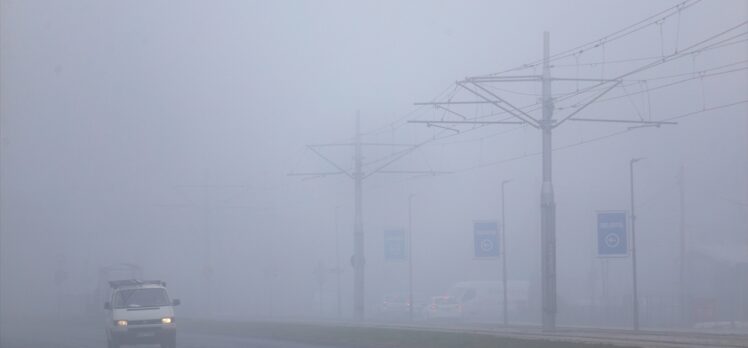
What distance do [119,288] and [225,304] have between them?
6873cm

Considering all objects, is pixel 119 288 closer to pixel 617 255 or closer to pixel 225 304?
pixel 617 255

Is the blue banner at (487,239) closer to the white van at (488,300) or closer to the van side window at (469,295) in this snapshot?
the white van at (488,300)

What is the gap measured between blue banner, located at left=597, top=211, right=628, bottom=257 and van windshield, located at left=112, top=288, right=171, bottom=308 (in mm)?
16828

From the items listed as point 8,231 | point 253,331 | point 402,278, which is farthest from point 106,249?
point 253,331

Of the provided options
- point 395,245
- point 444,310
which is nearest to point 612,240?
point 395,245

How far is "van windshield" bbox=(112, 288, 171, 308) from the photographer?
119 feet

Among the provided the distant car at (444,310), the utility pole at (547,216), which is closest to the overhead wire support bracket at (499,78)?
the utility pole at (547,216)

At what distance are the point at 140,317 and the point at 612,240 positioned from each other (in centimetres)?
1820

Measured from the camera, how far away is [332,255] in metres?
113

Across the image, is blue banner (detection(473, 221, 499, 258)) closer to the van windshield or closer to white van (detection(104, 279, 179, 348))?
white van (detection(104, 279, 179, 348))

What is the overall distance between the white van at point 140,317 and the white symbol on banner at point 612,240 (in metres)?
16.8

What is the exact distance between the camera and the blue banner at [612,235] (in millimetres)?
41281

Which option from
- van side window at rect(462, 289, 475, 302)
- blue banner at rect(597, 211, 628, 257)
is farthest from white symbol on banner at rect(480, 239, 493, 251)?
van side window at rect(462, 289, 475, 302)

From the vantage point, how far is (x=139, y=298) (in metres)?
36.6
